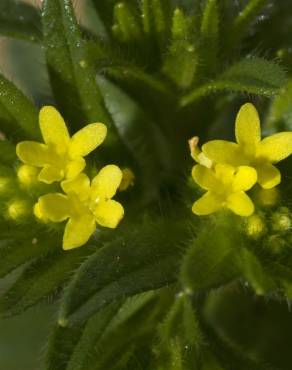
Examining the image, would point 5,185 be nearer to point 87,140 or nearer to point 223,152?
point 87,140

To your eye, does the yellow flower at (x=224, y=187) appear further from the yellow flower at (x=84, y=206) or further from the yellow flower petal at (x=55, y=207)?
the yellow flower petal at (x=55, y=207)

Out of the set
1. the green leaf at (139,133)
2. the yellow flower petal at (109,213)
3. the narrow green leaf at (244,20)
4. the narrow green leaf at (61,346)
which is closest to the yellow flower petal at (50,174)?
the yellow flower petal at (109,213)

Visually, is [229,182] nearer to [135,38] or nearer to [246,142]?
[246,142]

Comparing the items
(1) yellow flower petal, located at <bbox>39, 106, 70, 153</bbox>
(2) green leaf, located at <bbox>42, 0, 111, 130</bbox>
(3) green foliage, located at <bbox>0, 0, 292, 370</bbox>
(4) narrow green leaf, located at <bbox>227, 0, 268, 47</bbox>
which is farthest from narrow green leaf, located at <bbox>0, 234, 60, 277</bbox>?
(4) narrow green leaf, located at <bbox>227, 0, 268, 47</bbox>

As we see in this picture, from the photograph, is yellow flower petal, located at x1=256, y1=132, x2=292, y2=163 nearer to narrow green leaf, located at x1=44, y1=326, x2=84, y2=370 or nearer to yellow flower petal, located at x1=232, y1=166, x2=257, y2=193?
yellow flower petal, located at x1=232, y1=166, x2=257, y2=193

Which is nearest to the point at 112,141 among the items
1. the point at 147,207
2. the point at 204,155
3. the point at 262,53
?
the point at 147,207

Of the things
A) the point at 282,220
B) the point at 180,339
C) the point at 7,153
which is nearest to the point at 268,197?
the point at 282,220
